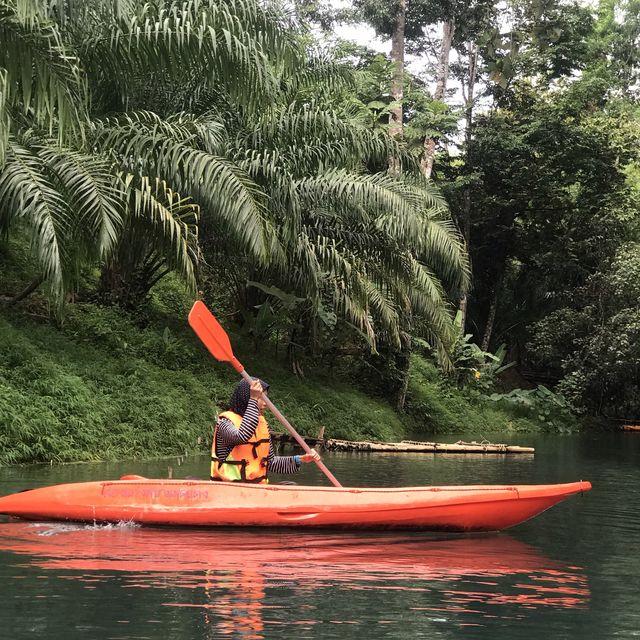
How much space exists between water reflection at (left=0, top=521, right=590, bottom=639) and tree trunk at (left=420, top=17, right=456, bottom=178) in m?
16.7

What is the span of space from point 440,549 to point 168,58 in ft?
23.0

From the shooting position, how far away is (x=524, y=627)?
15.4 ft

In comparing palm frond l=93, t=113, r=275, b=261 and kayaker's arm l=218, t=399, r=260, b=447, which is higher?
Answer: palm frond l=93, t=113, r=275, b=261

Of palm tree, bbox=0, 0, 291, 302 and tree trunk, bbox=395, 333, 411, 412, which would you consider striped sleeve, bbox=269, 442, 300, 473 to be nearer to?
palm tree, bbox=0, 0, 291, 302

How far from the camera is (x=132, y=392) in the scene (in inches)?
521

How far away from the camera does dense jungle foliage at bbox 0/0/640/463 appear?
11219 mm

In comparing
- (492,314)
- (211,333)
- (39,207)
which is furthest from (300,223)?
(492,314)

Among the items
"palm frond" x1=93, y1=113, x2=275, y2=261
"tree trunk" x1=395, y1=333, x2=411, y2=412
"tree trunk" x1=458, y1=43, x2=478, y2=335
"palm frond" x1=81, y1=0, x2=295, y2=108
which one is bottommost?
"tree trunk" x1=395, y1=333, x2=411, y2=412

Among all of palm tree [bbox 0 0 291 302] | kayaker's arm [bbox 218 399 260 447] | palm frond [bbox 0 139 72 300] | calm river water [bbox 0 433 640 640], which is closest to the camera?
calm river water [bbox 0 433 640 640]

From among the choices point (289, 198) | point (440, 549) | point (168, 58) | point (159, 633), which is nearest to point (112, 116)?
point (168, 58)

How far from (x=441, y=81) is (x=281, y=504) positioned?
18646 mm

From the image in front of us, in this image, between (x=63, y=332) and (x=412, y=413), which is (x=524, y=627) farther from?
(x=412, y=413)

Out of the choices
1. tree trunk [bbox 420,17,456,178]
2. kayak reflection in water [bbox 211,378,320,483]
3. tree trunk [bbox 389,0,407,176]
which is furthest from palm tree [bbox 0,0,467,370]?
tree trunk [bbox 420,17,456,178]

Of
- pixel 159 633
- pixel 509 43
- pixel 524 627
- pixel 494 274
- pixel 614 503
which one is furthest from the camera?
pixel 494 274
